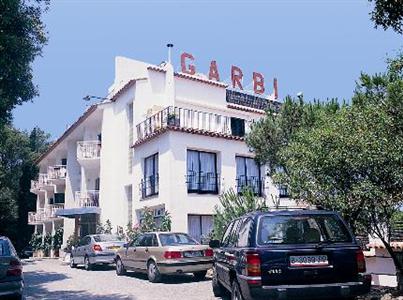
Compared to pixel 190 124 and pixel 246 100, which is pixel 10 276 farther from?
pixel 246 100

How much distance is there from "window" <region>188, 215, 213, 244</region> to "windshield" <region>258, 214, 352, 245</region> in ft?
50.1

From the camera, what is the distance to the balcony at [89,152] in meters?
32.8

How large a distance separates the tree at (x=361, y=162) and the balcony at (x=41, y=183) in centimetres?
3486

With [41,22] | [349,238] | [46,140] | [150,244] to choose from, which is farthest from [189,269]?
[46,140]

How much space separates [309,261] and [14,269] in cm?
692

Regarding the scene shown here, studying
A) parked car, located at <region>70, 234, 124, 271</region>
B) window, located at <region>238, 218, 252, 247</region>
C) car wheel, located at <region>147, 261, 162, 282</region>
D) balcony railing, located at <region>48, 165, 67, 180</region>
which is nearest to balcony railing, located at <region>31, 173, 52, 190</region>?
balcony railing, located at <region>48, 165, 67, 180</region>

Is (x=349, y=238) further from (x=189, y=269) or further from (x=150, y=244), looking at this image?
(x=150, y=244)

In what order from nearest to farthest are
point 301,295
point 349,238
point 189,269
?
point 301,295 < point 349,238 < point 189,269

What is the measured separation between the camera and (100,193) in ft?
101

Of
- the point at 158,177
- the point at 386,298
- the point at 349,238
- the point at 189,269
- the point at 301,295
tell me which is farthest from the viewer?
the point at 158,177

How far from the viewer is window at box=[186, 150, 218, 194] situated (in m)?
23.0

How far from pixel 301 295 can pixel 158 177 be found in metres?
16.9

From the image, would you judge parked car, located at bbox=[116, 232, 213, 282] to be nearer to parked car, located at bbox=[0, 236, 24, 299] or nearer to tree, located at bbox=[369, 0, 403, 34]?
parked car, located at bbox=[0, 236, 24, 299]

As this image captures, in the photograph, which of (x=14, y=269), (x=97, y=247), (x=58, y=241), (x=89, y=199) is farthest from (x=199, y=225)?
(x=58, y=241)
